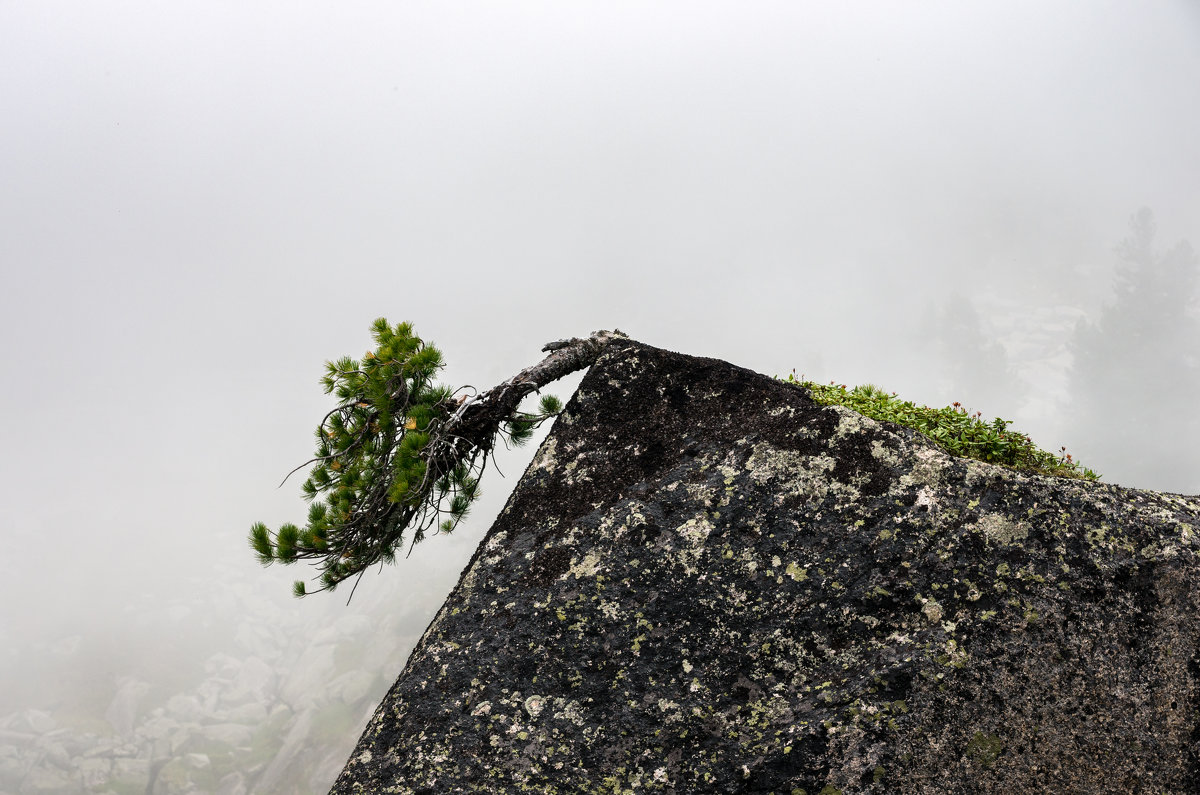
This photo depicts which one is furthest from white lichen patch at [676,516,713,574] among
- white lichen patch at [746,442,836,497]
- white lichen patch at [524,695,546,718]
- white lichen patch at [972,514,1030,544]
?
white lichen patch at [972,514,1030,544]

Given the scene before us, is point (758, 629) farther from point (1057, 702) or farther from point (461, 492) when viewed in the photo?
point (461, 492)

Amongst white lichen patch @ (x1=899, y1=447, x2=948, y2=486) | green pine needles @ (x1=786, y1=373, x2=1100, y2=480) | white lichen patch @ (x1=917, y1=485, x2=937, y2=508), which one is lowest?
white lichen patch @ (x1=917, y1=485, x2=937, y2=508)

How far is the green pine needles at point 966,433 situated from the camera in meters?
7.47

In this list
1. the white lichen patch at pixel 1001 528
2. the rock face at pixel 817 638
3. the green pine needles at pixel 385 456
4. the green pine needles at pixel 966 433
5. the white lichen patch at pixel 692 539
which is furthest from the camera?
the green pine needles at pixel 966 433

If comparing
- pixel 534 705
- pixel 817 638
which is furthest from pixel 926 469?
pixel 534 705

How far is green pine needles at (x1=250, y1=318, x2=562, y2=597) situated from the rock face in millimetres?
1779

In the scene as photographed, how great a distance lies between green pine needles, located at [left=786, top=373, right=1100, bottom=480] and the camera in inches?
294

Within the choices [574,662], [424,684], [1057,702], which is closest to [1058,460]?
[1057,702]

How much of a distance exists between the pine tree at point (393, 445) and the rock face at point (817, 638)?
5.71ft

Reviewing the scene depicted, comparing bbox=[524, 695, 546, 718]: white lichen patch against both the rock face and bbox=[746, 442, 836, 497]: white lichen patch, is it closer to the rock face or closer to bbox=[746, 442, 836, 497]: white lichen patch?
the rock face

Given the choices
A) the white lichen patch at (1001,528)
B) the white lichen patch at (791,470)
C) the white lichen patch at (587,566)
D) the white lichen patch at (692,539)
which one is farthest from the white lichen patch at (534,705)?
the white lichen patch at (1001,528)

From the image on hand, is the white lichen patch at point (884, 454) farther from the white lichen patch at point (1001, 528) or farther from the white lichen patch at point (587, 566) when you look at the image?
the white lichen patch at point (587, 566)

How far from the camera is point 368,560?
6387mm

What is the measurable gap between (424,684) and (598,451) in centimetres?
194
